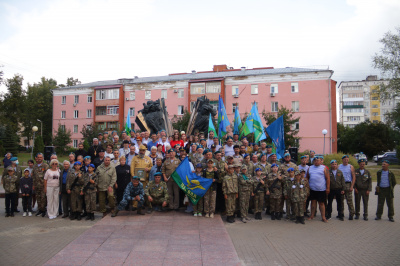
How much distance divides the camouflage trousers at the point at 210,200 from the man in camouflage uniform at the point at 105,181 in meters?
2.50

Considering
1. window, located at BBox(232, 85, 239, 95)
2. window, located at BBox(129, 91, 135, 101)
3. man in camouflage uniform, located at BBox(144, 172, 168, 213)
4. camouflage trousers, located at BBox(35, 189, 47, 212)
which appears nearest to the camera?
man in camouflage uniform, located at BBox(144, 172, 168, 213)

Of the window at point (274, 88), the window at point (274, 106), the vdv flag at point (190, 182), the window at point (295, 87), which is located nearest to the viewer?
the vdv flag at point (190, 182)

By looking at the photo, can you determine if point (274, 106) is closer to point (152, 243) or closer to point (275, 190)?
point (275, 190)

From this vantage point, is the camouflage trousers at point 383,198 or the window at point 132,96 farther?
the window at point 132,96

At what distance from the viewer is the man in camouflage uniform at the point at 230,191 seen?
8195mm

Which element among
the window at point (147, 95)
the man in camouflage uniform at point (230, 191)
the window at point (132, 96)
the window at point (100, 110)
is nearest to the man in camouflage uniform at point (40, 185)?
the man in camouflage uniform at point (230, 191)

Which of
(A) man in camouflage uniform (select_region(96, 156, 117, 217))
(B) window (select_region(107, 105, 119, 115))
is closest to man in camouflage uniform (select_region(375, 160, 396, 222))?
(A) man in camouflage uniform (select_region(96, 156, 117, 217))

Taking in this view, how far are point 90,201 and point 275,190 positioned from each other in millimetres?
5076

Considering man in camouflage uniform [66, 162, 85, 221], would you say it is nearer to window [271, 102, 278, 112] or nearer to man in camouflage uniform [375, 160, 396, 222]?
man in camouflage uniform [375, 160, 396, 222]

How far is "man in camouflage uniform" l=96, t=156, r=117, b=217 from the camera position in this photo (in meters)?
8.45

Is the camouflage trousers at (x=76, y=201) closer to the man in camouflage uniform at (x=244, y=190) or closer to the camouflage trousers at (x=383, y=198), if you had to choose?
the man in camouflage uniform at (x=244, y=190)

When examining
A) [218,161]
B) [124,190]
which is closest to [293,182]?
[218,161]

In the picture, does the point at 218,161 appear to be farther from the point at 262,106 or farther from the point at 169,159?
the point at 262,106

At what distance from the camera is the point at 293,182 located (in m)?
8.55
